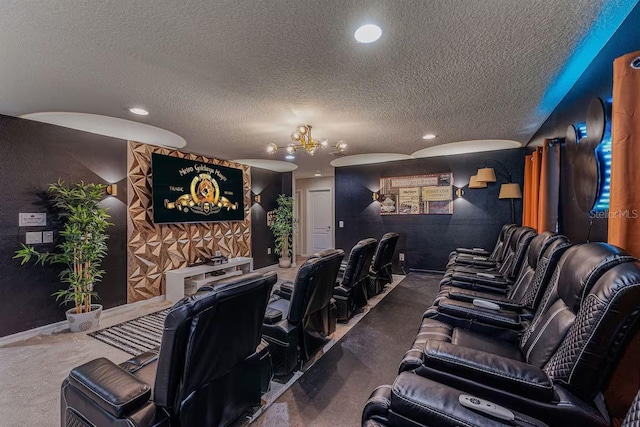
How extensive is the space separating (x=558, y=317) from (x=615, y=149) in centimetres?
97

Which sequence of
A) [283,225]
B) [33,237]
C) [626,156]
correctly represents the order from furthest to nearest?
A: [283,225] < [33,237] < [626,156]

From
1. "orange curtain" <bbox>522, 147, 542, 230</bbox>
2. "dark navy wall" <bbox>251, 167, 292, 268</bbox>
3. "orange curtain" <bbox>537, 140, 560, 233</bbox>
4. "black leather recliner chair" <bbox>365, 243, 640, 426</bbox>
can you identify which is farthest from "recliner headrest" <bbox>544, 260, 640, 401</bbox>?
"dark navy wall" <bbox>251, 167, 292, 268</bbox>

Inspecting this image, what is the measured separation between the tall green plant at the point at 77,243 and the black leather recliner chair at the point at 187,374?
93.0 inches

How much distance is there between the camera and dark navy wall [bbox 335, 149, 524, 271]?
17.6 ft

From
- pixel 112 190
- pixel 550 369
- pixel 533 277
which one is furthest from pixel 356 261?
pixel 112 190

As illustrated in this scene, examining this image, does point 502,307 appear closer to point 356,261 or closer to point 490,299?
point 490,299

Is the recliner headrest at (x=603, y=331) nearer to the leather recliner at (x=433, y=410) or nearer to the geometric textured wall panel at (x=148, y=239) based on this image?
the leather recliner at (x=433, y=410)

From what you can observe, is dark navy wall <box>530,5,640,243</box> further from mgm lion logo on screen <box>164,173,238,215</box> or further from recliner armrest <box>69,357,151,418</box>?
mgm lion logo on screen <box>164,173,238,215</box>

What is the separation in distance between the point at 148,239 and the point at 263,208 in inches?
114

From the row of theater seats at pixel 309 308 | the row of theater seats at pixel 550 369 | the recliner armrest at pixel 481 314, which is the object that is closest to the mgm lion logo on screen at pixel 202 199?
the row of theater seats at pixel 309 308

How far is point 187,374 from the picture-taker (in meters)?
1.36

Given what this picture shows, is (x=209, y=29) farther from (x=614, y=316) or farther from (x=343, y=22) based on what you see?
(x=614, y=316)

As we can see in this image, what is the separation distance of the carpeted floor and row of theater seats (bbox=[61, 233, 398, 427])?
0.21 m

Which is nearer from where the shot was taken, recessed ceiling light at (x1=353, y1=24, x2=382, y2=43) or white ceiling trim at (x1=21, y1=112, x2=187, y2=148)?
recessed ceiling light at (x1=353, y1=24, x2=382, y2=43)
